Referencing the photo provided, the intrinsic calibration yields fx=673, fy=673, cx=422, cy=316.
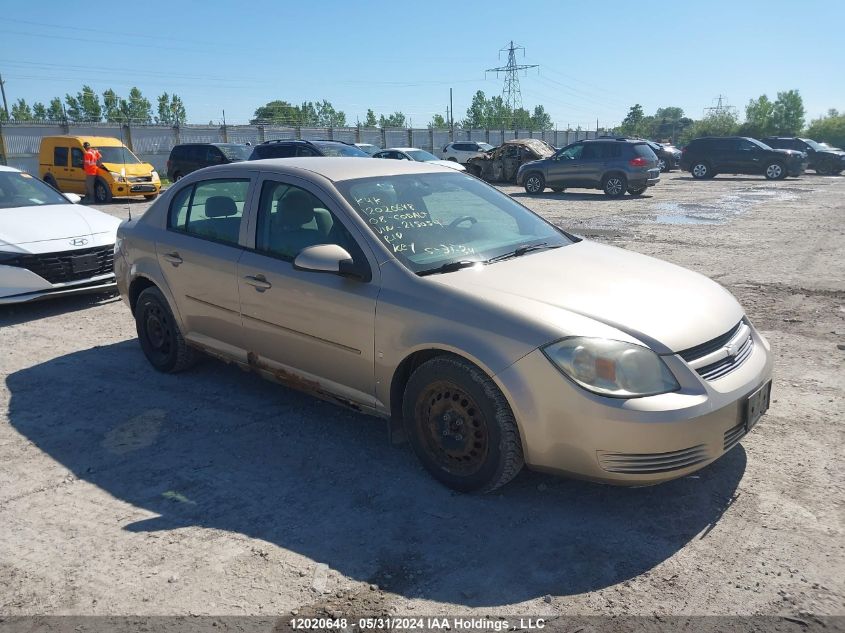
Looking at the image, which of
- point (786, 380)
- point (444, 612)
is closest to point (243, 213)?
point (444, 612)

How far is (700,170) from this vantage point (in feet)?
96.1

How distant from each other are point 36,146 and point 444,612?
3188cm

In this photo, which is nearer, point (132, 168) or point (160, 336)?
point (160, 336)

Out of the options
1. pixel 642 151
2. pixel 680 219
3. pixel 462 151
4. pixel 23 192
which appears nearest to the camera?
pixel 23 192

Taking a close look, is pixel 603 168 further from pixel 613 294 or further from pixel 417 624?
pixel 417 624

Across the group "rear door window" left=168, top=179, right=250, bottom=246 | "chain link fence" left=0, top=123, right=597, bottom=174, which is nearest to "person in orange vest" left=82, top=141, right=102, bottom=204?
"chain link fence" left=0, top=123, right=597, bottom=174

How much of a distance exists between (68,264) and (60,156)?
53.3 ft

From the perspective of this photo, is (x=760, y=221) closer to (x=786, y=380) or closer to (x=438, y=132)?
(x=786, y=380)

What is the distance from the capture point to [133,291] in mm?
5609

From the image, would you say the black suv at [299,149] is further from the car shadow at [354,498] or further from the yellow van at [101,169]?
the car shadow at [354,498]

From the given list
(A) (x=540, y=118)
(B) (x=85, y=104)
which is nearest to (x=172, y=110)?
(B) (x=85, y=104)

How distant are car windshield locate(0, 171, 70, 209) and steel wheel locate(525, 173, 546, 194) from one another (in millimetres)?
16047

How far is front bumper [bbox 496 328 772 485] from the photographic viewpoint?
299cm

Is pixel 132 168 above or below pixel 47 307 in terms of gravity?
above
